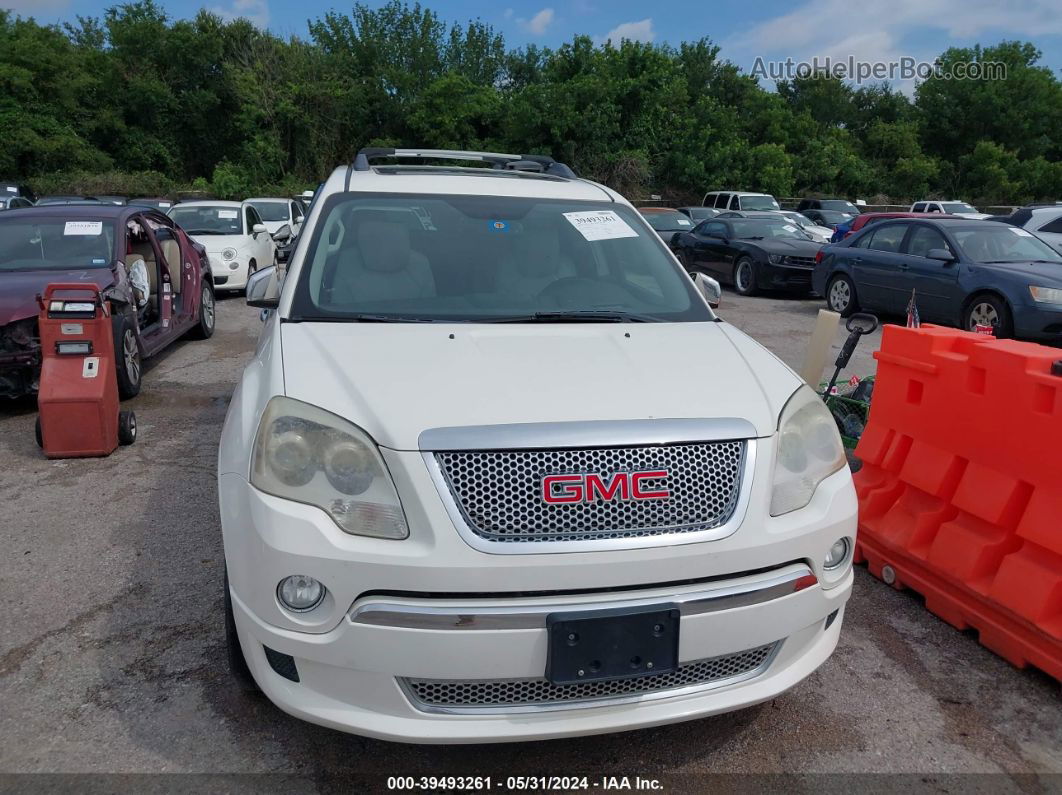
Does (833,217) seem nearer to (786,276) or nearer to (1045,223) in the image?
(1045,223)

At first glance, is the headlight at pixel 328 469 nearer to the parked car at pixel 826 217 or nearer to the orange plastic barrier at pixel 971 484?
the orange plastic barrier at pixel 971 484

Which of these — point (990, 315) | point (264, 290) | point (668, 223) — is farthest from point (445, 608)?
point (668, 223)

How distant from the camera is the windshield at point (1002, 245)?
10668mm

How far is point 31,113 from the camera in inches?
1534

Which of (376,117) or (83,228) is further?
(376,117)

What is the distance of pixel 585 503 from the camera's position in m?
2.31

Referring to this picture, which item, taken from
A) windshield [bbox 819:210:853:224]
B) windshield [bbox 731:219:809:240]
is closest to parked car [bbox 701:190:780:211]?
windshield [bbox 819:210:853:224]

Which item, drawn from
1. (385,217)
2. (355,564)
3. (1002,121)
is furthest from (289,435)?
(1002,121)

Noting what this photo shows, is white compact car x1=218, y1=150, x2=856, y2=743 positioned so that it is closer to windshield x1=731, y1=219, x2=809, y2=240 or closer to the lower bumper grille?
the lower bumper grille

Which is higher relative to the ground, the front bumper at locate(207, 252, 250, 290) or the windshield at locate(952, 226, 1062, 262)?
the windshield at locate(952, 226, 1062, 262)

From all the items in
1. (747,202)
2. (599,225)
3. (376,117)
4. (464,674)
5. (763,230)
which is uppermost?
(376,117)

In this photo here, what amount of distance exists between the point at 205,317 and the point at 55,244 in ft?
8.99

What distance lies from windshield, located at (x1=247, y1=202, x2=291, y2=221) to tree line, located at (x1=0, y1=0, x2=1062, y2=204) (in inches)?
832

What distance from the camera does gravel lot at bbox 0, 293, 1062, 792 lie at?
8.65 feet
